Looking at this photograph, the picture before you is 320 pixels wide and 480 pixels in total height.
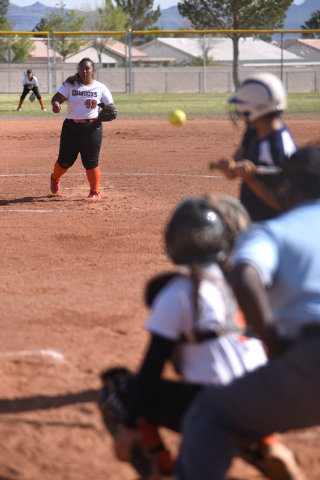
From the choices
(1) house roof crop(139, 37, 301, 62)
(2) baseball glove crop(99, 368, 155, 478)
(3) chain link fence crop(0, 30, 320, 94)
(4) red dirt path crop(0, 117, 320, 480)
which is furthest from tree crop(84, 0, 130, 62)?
(2) baseball glove crop(99, 368, 155, 478)

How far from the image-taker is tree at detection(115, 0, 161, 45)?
9562 centimetres

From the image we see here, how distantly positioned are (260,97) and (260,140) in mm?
390

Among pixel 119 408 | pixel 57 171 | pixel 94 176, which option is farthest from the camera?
pixel 57 171

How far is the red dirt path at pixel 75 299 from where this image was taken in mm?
2842

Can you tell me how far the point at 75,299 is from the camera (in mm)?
4898

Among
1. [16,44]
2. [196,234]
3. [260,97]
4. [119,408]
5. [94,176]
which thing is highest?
[16,44]

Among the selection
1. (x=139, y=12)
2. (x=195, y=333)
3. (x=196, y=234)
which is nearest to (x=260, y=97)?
(x=196, y=234)

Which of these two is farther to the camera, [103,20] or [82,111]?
[103,20]

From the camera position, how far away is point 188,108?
24031 millimetres

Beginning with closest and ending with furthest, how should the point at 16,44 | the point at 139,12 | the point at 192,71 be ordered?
the point at 192,71, the point at 16,44, the point at 139,12

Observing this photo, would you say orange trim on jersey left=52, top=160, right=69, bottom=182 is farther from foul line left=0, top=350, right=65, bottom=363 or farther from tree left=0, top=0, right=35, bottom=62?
tree left=0, top=0, right=35, bottom=62

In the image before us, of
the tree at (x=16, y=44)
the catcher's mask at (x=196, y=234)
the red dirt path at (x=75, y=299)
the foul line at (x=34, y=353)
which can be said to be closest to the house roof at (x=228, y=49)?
the tree at (x=16, y=44)

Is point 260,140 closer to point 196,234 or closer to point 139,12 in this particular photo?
point 196,234

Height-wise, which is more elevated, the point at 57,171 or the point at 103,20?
the point at 103,20
